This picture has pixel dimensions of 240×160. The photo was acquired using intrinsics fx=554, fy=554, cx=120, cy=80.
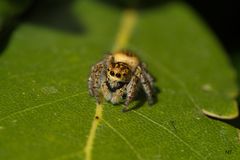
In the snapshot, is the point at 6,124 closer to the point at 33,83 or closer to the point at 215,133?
the point at 33,83

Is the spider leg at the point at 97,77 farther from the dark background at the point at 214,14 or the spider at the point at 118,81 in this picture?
the dark background at the point at 214,14

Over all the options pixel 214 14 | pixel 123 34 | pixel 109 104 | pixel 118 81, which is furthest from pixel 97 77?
pixel 214 14

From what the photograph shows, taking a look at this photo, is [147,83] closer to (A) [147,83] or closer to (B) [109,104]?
(A) [147,83]

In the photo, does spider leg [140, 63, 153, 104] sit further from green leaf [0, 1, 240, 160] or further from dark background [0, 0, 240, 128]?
dark background [0, 0, 240, 128]

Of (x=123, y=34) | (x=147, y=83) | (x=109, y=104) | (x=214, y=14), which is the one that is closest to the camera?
(x=109, y=104)

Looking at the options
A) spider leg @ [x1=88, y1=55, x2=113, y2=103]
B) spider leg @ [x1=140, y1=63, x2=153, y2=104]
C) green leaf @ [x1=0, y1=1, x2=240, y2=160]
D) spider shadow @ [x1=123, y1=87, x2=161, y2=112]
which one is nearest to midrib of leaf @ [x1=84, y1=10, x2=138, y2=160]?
green leaf @ [x1=0, y1=1, x2=240, y2=160]

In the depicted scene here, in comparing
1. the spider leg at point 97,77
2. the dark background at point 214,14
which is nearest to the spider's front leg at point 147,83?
the spider leg at point 97,77
